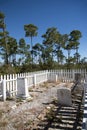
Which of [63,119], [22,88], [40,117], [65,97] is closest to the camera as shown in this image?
[63,119]

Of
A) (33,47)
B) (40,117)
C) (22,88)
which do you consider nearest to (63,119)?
(40,117)

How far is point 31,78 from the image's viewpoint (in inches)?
518

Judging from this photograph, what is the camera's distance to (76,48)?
3309 centimetres

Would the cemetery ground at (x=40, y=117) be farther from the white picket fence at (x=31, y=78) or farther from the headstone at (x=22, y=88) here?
the white picket fence at (x=31, y=78)

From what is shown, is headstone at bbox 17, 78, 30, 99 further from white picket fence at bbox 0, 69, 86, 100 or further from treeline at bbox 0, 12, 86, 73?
treeline at bbox 0, 12, 86, 73

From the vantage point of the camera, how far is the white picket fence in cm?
863

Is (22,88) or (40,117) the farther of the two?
(22,88)

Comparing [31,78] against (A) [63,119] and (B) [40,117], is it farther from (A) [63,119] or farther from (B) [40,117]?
(A) [63,119]

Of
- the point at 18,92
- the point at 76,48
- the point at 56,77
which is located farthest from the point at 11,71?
the point at 76,48

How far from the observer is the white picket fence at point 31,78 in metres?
8.63

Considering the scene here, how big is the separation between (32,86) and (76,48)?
70.3ft

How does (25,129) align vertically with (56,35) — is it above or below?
below

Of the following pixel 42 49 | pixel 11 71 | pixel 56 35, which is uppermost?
pixel 56 35

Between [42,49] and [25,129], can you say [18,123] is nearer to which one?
[25,129]
